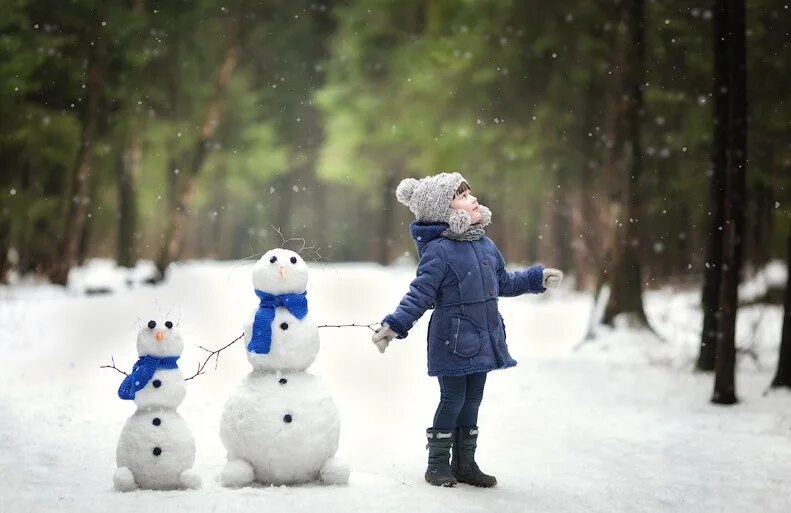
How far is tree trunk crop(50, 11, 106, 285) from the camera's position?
60.7ft

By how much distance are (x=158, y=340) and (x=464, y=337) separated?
1977 mm

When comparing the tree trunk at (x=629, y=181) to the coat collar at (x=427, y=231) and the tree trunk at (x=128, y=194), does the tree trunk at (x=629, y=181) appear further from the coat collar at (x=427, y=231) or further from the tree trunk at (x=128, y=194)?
the tree trunk at (x=128, y=194)

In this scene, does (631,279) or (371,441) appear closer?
(371,441)

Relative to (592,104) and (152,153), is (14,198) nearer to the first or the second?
(152,153)

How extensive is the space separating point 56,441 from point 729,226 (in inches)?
275

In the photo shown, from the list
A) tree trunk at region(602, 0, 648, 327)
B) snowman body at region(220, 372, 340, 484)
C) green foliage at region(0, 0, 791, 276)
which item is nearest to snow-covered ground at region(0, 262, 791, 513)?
snowman body at region(220, 372, 340, 484)

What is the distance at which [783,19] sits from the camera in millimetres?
14031

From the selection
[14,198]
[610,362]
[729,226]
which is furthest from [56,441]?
[14,198]

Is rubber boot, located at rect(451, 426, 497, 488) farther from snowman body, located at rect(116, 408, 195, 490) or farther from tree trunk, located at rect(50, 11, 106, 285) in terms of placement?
tree trunk, located at rect(50, 11, 106, 285)

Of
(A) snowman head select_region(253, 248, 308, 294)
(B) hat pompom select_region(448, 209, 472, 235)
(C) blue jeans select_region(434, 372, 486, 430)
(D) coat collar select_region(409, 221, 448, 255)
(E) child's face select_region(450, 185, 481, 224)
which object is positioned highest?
(E) child's face select_region(450, 185, 481, 224)

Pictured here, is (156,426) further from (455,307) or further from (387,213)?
(387,213)

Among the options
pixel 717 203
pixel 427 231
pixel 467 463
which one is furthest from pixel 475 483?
pixel 717 203

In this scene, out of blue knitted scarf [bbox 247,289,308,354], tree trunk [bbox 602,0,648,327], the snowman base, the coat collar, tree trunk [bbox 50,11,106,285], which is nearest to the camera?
the snowman base

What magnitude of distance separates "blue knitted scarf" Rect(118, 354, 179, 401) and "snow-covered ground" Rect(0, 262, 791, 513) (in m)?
0.36
